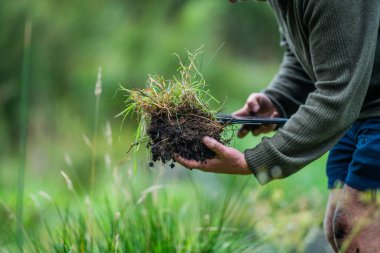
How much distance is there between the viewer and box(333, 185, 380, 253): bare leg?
2.73 m

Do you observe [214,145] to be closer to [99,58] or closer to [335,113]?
[335,113]

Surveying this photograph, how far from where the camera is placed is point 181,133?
8.35ft

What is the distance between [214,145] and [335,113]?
466 mm

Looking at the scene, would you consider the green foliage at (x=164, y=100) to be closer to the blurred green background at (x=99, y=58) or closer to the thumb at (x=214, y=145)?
the thumb at (x=214, y=145)

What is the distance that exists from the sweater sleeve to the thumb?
1.04m

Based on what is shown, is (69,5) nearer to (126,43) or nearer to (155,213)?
(126,43)

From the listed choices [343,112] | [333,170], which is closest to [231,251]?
[333,170]

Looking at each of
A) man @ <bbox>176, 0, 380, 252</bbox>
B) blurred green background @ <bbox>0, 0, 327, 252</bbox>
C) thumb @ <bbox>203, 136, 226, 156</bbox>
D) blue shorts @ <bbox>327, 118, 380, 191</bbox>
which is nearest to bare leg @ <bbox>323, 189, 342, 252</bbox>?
blue shorts @ <bbox>327, 118, 380, 191</bbox>

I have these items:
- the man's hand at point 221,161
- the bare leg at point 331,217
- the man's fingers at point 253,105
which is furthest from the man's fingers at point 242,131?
the man's hand at point 221,161

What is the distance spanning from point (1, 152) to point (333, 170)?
6901 mm

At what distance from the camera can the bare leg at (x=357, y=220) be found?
2732 millimetres

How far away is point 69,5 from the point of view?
10.5 metres

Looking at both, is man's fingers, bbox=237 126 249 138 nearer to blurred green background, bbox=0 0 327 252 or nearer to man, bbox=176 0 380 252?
man, bbox=176 0 380 252

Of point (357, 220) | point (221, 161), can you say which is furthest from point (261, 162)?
point (357, 220)
